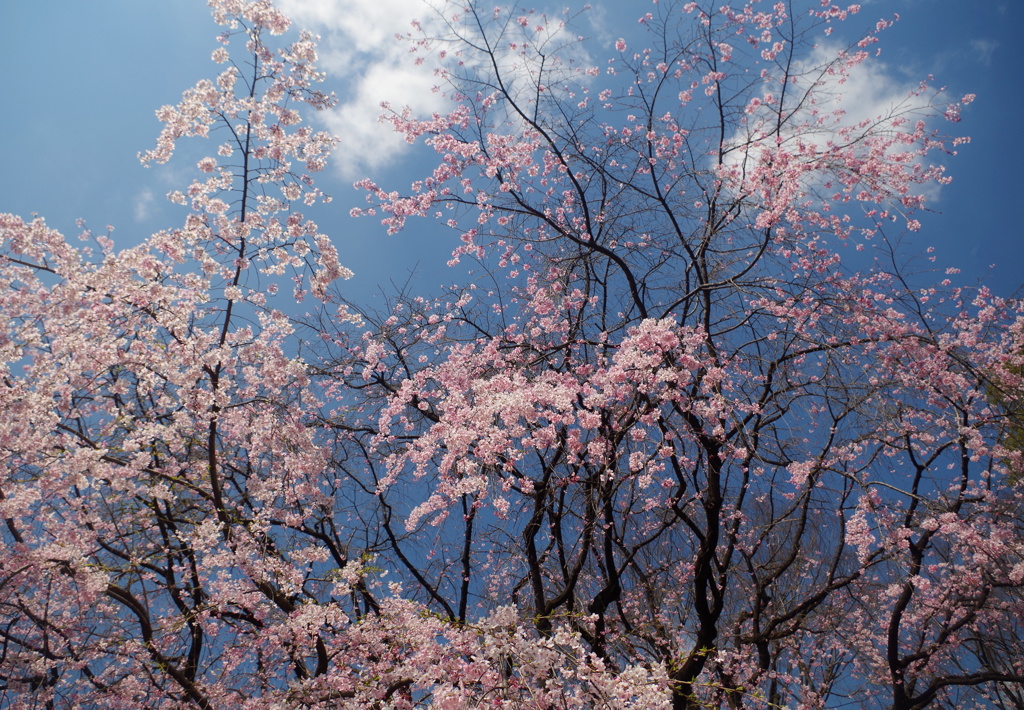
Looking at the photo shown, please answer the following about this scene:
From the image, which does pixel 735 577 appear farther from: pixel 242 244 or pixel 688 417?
pixel 242 244

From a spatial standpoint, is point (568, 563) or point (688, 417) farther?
point (568, 563)

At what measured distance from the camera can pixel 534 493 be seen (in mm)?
5535

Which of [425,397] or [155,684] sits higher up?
[425,397]

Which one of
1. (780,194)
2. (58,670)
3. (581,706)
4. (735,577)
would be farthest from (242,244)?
(735,577)

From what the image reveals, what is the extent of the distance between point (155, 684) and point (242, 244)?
128 inches

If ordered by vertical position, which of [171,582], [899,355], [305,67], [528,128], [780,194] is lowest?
[171,582]

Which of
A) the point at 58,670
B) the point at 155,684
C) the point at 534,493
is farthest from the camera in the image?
the point at 534,493

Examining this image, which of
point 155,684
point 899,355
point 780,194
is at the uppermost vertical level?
point 780,194

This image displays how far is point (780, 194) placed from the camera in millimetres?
6137

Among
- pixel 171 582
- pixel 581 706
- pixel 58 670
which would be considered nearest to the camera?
pixel 581 706

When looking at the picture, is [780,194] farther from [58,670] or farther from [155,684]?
[58,670]

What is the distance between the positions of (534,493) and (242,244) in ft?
10.7

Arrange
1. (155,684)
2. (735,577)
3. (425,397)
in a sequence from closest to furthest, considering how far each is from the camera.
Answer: (155,684), (425,397), (735,577)

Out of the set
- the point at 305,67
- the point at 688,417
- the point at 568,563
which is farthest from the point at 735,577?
the point at 305,67
